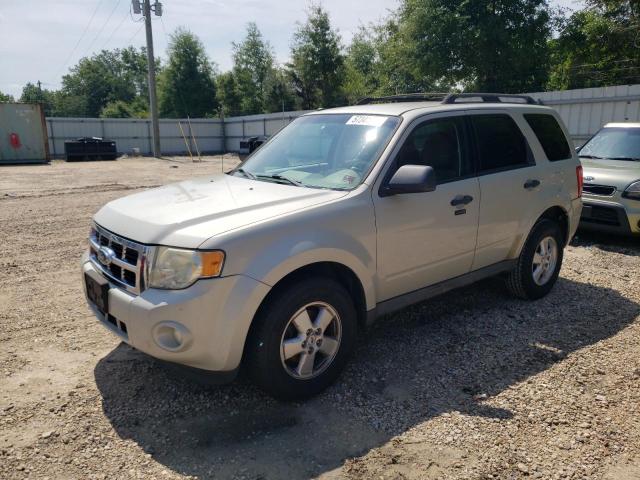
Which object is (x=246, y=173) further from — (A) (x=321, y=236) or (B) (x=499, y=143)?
(B) (x=499, y=143)

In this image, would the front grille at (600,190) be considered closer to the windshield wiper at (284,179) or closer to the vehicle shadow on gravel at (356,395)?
the vehicle shadow on gravel at (356,395)

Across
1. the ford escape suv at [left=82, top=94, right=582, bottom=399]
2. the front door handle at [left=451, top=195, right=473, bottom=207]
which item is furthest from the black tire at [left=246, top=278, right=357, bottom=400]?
the front door handle at [left=451, top=195, right=473, bottom=207]

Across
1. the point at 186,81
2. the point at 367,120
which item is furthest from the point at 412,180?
the point at 186,81

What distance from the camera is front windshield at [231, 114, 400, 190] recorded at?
3.71m

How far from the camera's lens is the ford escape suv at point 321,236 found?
288 cm

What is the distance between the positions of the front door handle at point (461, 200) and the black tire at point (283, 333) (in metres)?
1.27

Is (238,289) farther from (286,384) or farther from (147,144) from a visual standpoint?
(147,144)

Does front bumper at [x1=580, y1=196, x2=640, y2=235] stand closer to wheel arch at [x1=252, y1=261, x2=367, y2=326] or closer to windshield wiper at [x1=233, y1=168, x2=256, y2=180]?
wheel arch at [x1=252, y1=261, x2=367, y2=326]

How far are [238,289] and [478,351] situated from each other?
2.20 metres

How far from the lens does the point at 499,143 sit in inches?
181

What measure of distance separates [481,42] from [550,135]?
70.5 feet

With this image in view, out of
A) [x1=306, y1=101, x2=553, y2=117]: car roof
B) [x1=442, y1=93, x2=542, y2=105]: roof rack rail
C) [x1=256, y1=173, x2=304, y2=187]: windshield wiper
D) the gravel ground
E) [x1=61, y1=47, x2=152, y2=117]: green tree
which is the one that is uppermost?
[x1=61, y1=47, x2=152, y2=117]: green tree

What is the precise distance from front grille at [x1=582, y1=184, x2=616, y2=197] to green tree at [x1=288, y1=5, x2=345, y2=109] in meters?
34.2

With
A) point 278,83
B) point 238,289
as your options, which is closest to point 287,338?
point 238,289
